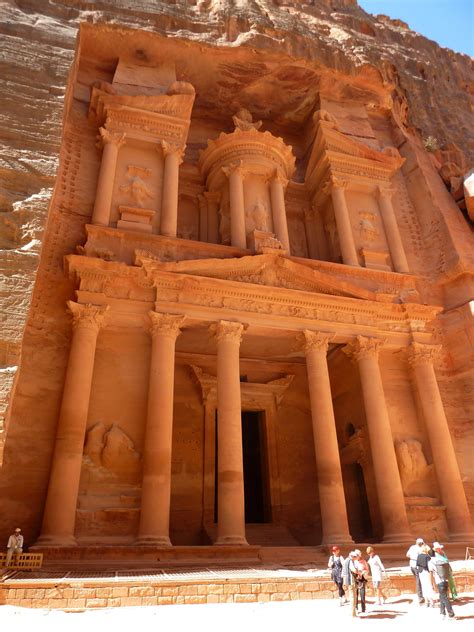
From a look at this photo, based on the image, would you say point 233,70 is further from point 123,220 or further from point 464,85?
point 464,85

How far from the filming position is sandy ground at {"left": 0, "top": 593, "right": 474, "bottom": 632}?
6164 millimetres

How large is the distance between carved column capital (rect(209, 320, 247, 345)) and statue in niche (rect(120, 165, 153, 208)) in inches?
207

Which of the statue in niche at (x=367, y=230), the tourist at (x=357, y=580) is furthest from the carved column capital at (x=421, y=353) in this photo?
the tourist at (x=357, y=580)

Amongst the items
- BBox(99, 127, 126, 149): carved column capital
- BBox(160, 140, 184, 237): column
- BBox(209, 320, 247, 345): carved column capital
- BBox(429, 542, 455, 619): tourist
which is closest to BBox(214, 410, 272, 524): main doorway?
BBox(209, 320, 247, 345): carved column capital

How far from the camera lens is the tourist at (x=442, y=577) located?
6.74m

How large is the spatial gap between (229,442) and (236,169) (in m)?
10.5

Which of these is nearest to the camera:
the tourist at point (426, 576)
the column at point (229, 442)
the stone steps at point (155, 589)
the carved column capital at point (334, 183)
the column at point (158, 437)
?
the stone steps at point (155, 589)

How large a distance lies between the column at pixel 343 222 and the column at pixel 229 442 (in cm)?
582

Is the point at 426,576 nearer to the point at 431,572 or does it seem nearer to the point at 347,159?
the point at 431,572

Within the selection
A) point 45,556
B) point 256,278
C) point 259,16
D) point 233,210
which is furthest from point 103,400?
point 259,16

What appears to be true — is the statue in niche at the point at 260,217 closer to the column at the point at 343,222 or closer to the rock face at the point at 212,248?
the rock face at the point at 212,248

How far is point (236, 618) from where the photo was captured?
21.8 feet

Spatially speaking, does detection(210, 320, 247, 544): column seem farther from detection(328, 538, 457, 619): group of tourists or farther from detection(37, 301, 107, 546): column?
→ detection(328, 538, 457, 619): group of tourists

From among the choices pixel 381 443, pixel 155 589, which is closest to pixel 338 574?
pixel 155 589
